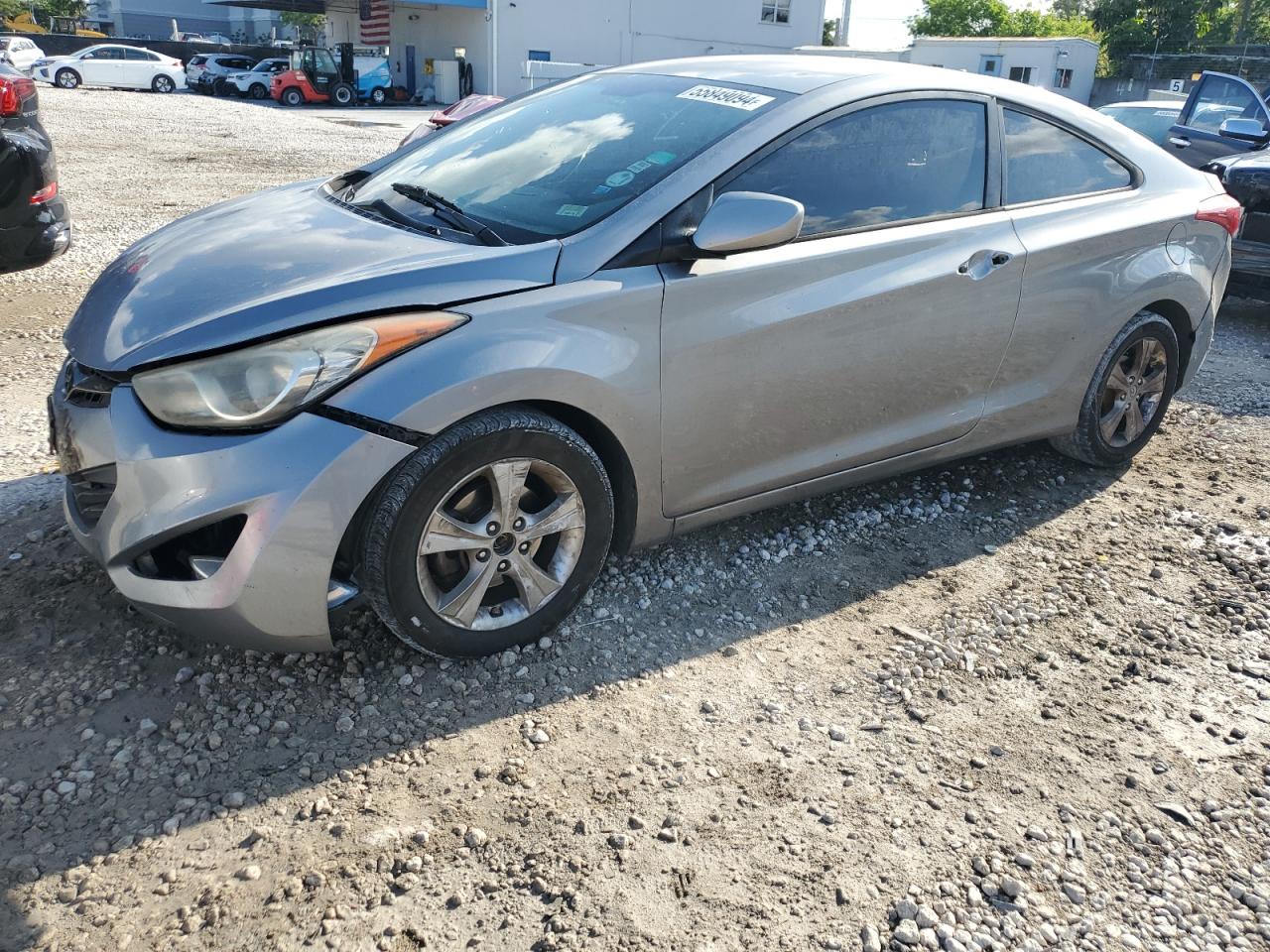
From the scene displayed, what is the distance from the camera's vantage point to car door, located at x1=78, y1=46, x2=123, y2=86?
3334 cm

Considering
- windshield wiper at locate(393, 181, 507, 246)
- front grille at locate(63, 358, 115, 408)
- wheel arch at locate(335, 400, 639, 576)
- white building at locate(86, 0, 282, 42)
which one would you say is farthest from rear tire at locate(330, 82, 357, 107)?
white building at locate(86, 0, 282, 42)

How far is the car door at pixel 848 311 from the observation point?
319 cm

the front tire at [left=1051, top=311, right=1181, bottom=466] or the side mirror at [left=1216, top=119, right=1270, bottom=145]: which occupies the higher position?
the side mirror at [left=1216, top=119, right=1270, bottom=145]

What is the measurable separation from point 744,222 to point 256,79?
120 ft

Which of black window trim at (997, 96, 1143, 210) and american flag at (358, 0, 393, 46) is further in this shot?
american flag at (358, 0, 393, 46)

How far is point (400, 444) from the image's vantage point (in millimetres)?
2660

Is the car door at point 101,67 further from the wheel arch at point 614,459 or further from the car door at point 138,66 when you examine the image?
the wheel arch at point 614,459

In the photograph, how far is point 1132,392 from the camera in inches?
180

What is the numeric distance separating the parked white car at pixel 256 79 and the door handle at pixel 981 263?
36222 millimetres

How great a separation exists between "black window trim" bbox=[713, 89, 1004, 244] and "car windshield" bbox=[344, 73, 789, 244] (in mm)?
125

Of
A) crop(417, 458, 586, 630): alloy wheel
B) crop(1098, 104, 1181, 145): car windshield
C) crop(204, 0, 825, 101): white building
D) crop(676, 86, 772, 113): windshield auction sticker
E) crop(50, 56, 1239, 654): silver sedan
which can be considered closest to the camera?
crop(50, 56, 1239, 654): silver sedan

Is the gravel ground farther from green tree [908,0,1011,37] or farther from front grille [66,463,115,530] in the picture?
green tree [908,0,1011,37]

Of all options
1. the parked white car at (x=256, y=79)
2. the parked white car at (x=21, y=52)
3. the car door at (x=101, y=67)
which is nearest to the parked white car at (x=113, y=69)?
the car door at (x=101, y=67)

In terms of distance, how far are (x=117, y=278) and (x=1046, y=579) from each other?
10.8ft
